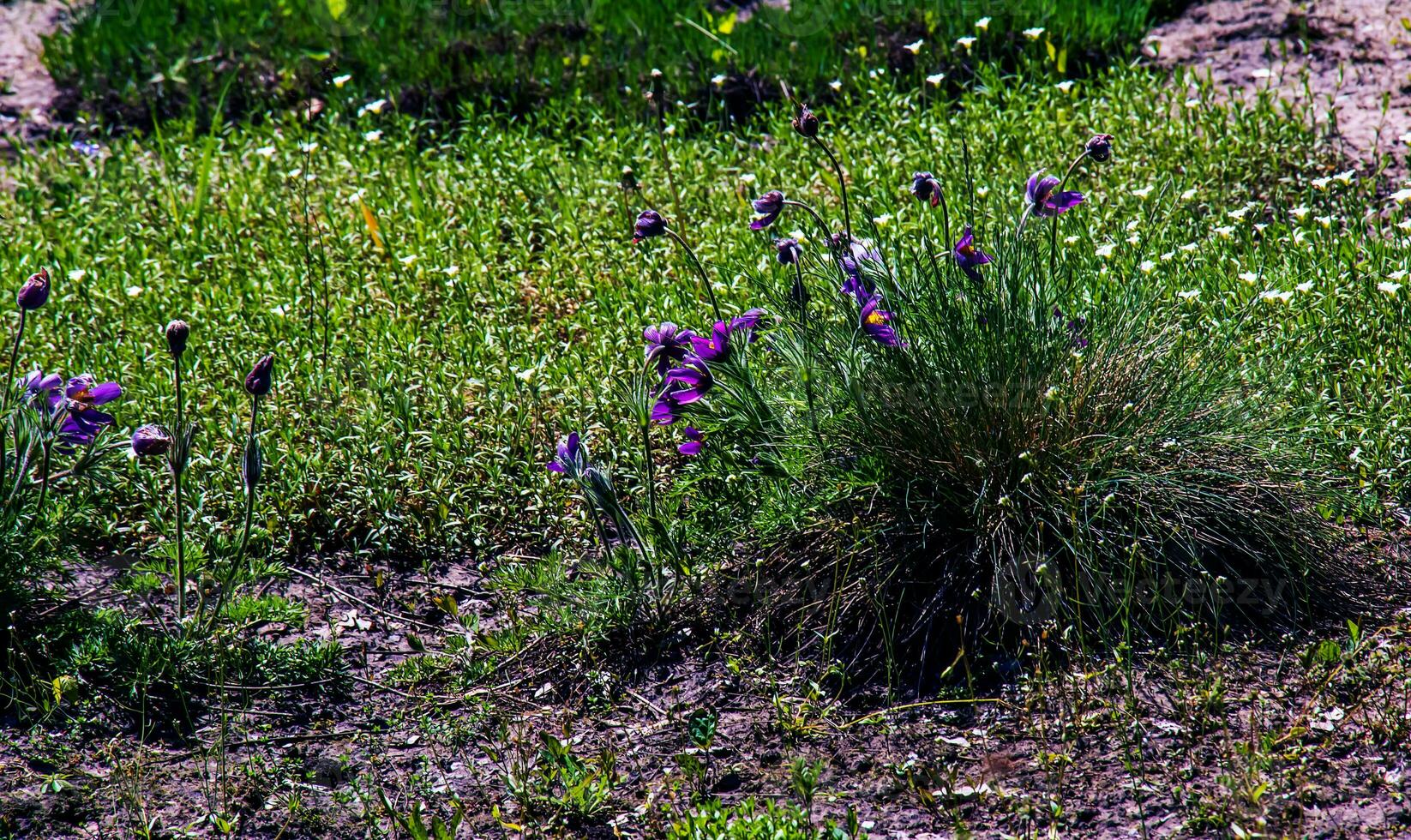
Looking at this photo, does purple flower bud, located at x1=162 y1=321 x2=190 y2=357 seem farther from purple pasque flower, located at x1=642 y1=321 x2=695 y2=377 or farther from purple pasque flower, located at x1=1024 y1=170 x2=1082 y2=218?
purple pasque flower, located at x1=1024 y1=170 x2=1082 y2=218

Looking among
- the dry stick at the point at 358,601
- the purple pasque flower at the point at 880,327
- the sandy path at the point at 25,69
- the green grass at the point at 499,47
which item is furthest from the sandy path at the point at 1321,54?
the sandy path at the point at 25,69

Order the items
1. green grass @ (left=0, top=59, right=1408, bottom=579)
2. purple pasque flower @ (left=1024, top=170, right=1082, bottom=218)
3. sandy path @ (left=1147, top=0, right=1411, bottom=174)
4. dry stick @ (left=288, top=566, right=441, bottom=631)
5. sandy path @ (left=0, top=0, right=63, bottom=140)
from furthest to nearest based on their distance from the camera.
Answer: sandy path @ (left=0, top=0, right=63, bottom=140)
sandy path @ (left=1147, top=0, right=1411, bottom=174)
green grass @ (left=0, top=59, right=1408, bottom=579)
dry stick @ (left=288, top=566, right=441, bottom=631)
purple pasque flower @ (left=1024, top=170, right=1082, bottom=218)

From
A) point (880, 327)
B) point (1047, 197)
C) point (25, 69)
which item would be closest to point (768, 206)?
point (880, 327)

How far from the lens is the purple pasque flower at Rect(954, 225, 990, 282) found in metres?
2.96

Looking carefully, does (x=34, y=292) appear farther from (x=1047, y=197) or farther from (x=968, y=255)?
(x=1047, y=197)

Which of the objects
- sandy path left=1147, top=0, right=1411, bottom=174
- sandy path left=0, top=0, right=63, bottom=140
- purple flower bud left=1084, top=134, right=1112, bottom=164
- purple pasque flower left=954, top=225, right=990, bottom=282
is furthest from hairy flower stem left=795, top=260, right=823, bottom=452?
sandy path left=0, top=0, right=63, bottom=140

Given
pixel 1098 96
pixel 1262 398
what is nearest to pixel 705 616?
Result: pixel 1262 398

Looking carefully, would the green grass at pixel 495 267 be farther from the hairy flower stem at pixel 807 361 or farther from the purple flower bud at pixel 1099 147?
the hairy flower stem at pixel 807 361

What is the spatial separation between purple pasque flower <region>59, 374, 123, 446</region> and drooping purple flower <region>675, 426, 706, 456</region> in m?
1.38

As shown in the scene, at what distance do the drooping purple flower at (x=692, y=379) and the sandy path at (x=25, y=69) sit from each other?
15.4 ft

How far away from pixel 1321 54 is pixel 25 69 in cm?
649

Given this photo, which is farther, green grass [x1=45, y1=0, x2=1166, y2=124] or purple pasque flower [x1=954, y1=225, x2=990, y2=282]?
green grass [x1=45, y1=0, x2=1166, y2=124]

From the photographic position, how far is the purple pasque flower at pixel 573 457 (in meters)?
2.72

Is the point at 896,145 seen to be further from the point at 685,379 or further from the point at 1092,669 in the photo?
the point at 1092,669
